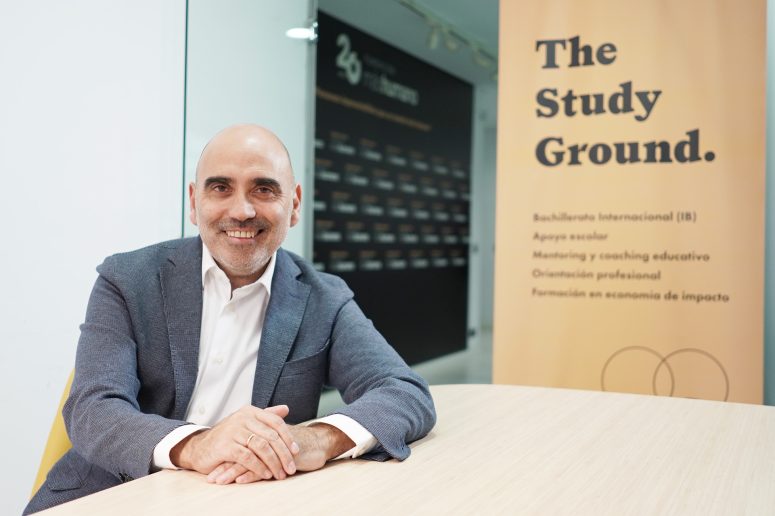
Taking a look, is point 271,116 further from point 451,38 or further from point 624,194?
point 451,38

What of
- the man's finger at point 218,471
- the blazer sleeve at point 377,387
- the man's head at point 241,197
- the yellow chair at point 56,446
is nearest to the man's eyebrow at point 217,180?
the man's head at point 241,197

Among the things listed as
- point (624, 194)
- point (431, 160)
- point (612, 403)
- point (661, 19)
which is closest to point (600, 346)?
point (624, 194)

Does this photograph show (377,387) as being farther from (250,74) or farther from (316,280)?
(250,74)

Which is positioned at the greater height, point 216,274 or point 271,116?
point 271,116

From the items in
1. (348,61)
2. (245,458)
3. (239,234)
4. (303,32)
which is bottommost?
(245,458)

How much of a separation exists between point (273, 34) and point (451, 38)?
310cm

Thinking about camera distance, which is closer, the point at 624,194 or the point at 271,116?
the point at 624,194

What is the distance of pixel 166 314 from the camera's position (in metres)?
1.65

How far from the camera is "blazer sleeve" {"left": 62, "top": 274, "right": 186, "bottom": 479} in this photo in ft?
4.31

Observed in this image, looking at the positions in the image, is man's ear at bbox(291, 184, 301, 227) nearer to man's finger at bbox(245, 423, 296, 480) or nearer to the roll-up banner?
man's finger at bbox(245, 423, 296, 480)

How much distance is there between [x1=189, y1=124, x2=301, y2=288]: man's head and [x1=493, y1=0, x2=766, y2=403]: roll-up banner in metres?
1.77

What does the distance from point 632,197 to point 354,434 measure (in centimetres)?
220

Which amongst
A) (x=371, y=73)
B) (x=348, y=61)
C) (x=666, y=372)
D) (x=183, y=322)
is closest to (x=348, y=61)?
(x=348, y=61)

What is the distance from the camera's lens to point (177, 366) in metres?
1.63
